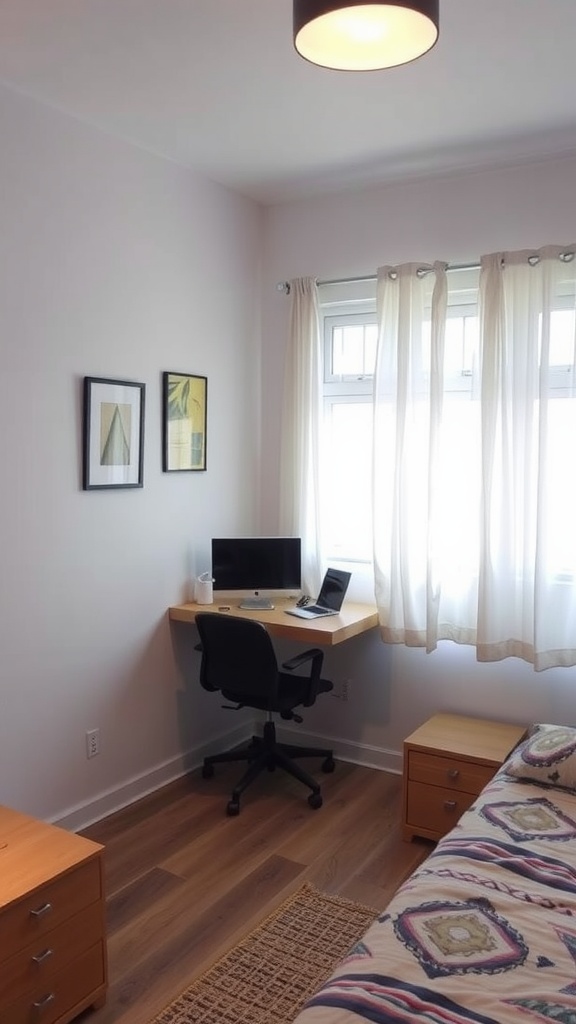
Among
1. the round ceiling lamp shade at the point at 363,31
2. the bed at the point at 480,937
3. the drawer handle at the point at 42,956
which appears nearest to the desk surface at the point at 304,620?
the bed at the point at 480,937

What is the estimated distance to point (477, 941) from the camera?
168cm

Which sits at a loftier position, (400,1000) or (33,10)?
(33,10)

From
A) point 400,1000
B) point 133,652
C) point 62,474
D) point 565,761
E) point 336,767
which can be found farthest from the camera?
point 336,767

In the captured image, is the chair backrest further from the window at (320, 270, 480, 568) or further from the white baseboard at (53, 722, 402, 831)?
the window at (320, 270, 480, 568)

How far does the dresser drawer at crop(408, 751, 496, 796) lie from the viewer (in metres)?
2.97

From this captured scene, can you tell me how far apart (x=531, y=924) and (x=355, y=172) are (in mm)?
3118

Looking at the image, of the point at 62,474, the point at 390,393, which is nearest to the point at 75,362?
the point at 62,474

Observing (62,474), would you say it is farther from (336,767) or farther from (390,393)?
(336,767)

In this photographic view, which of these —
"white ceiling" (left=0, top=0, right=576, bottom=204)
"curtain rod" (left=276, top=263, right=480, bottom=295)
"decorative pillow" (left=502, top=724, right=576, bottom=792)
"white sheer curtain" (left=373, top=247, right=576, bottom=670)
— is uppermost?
"white ceiling" (left=0, top=0, right=576, bottom=204)

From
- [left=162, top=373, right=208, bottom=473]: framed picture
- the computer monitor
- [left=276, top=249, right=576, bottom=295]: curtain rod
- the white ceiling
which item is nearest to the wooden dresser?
the computer monitor

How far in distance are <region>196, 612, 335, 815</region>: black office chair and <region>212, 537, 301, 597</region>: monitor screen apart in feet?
1.39

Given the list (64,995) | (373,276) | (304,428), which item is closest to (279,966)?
(64,995)

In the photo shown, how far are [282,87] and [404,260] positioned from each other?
3.70ft

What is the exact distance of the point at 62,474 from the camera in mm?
2963
